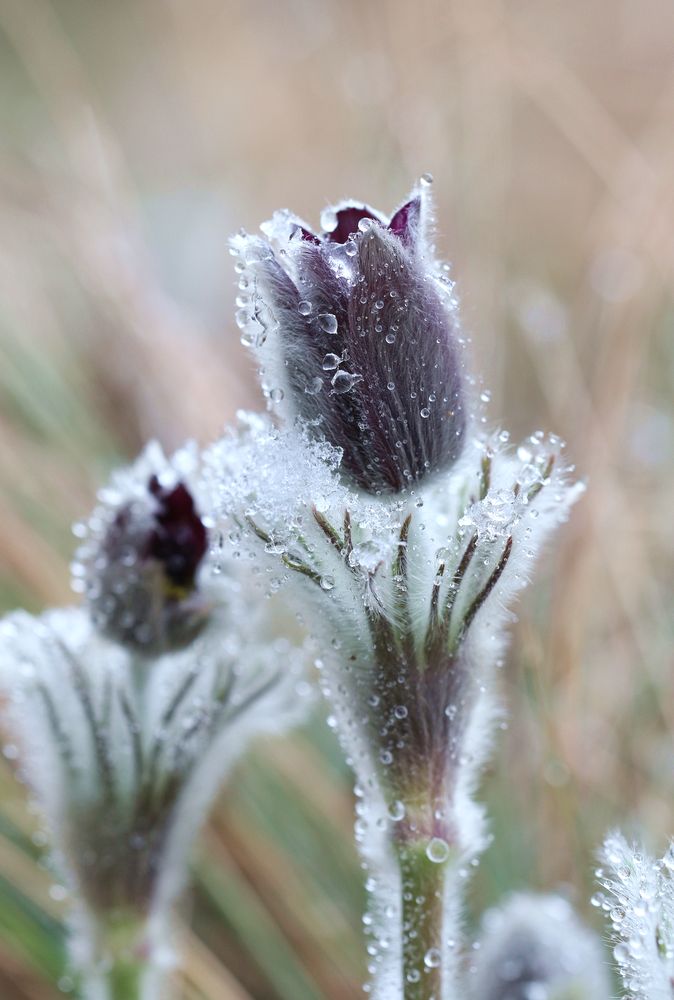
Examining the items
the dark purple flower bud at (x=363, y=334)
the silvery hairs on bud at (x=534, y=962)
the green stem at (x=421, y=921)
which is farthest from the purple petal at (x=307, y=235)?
the silvery hairs on bud at (x=534, y=962)

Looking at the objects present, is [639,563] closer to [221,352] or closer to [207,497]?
[207,497]

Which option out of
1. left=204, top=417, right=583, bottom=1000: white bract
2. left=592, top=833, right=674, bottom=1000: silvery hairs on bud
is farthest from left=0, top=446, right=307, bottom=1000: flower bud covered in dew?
left=592, top=833, right=674, bottom=1000: silvery hairs on bud

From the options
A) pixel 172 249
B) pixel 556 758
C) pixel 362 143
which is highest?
pixel 172 249

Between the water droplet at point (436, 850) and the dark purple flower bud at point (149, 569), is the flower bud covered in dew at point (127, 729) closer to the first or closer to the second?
the dark purple flower bud at point (149, 569)

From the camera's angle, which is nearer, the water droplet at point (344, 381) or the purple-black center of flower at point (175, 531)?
the water droplet at point (344, 381)

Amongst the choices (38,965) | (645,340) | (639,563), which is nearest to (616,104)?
(645,340)

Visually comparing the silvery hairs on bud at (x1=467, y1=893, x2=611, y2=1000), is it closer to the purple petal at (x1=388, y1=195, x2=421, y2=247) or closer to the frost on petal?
the frost on petal
